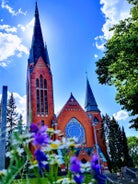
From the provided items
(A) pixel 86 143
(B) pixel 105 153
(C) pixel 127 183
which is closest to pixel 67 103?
(A) pixel 86 143

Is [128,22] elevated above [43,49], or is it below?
below

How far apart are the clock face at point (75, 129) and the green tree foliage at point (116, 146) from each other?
18.1ft

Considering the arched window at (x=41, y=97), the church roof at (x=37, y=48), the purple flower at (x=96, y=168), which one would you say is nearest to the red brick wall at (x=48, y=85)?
the arched window at (x=41, y=97)

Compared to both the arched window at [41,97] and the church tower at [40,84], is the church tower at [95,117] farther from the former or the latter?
the arched window at [41,97]

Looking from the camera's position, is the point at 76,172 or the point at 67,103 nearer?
the point at 76,172

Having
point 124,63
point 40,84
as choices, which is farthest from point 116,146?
point 124,63

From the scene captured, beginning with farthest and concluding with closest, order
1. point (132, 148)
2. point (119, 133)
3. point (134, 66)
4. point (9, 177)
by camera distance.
Answer: point (132, 148) → point (119, 133) → point (134, 66) → point (9, 177)

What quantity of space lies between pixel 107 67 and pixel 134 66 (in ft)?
7.09

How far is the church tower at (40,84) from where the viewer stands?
4178 centimetres

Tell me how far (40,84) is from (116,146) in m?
16.8

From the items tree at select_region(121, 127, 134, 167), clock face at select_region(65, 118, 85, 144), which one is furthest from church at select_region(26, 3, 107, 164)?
tree at select_region(121, 127, 134, 167)

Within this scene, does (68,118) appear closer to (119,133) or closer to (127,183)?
(119,133)

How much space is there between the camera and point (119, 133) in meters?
47.2

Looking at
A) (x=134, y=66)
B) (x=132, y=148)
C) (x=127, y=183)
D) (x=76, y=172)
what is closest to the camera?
(x=76, y=172)
